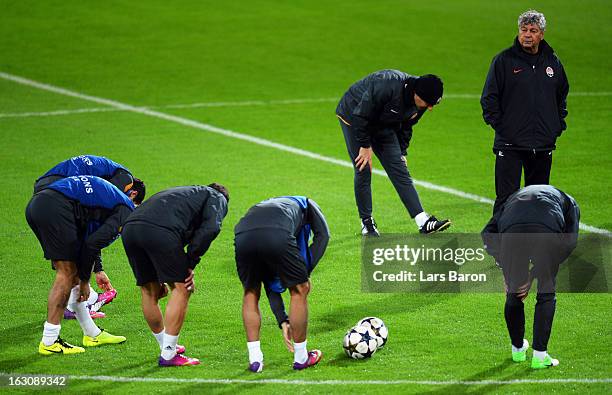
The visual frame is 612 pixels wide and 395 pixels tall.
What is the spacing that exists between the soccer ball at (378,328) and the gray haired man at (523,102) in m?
2.53

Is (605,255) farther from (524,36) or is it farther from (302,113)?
(302,113)

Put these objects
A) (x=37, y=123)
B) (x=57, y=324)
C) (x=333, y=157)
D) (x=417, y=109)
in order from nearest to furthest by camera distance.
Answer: (x=57, y=324) < (x=417, y=109) < (x=333, y=157) < (x=37, y=123)

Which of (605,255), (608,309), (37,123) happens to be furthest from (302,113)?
(608,309)

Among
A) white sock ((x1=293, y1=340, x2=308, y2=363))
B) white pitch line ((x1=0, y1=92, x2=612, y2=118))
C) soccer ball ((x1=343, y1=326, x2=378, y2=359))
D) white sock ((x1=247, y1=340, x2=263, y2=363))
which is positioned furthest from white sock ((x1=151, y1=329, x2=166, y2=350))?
white pitch line ((x1=0, y1=92, x2=612, y2=118))

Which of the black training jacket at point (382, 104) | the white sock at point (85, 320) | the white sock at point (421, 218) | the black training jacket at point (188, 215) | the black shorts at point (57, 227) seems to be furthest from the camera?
the white sock at point (421, 218)

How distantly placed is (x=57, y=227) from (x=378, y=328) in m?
3.21

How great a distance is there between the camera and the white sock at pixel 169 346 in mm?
10219

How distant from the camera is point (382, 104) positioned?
1390cm

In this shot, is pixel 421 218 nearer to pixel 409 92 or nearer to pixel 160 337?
pixel 409 92

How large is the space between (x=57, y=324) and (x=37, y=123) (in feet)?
39.3

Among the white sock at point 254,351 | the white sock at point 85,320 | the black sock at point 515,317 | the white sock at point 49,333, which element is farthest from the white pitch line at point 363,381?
the white sock at point 85,320

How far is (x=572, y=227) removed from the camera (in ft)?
32.7

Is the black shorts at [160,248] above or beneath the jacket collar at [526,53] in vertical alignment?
beneath

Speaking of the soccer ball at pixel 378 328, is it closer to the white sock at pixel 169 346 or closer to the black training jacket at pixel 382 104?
the white sock at pixel 169 346
